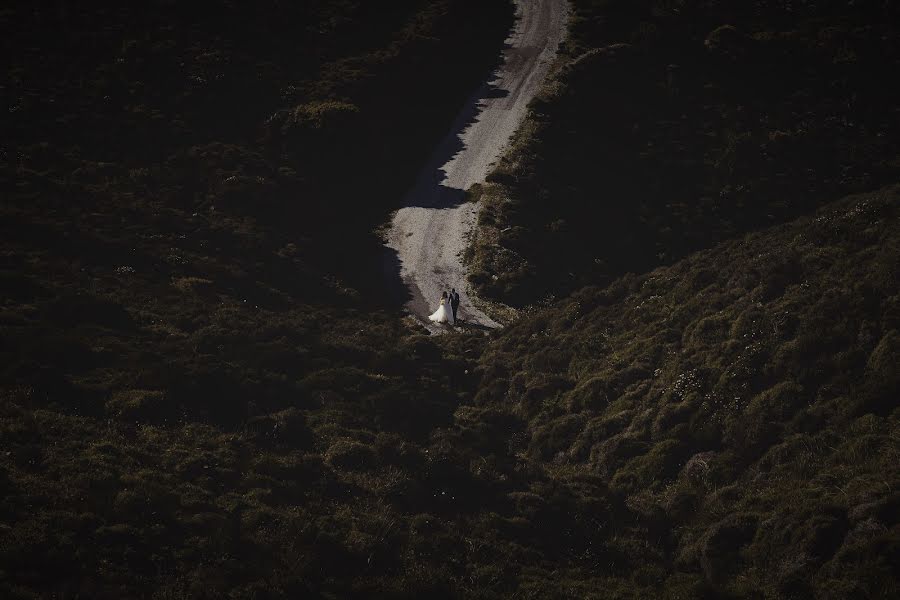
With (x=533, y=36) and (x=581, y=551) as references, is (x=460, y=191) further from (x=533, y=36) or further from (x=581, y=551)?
(x=581, y=551)

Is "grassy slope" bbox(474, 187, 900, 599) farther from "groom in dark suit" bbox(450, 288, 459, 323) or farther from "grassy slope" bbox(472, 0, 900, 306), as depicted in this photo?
"grassy slope" bbox(472, 0, 900, 306)

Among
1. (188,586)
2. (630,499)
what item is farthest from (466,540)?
(188,586)

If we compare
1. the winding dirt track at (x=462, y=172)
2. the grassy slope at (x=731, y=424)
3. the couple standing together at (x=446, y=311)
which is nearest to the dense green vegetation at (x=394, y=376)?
the grassy slope at (x=731, y=424)

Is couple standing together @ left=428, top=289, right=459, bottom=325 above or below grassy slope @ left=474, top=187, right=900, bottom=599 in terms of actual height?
below

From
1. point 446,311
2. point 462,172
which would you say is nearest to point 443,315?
point 446,311

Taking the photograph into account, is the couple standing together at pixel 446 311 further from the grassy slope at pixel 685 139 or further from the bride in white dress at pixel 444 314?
the grassy slope at pixel 685 139

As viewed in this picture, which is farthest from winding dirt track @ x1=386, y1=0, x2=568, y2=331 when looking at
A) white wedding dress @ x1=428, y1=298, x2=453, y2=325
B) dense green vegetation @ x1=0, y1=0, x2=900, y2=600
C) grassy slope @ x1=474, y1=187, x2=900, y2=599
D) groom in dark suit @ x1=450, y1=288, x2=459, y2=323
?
grassy slope @ x1=474, y1=187, x2=900, y2=599

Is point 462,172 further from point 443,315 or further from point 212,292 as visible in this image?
point 212,292
